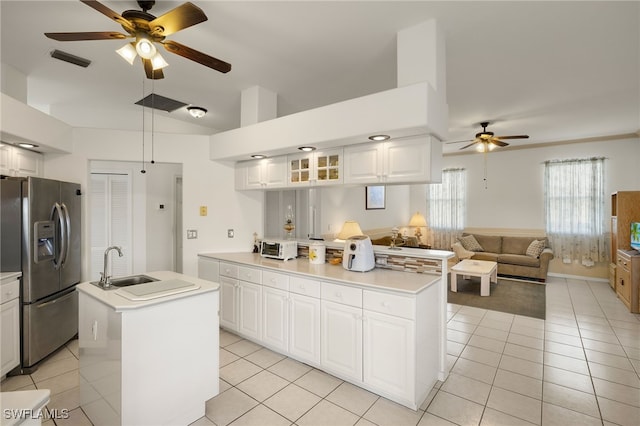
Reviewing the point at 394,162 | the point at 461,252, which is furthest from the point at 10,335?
the point at 461,252

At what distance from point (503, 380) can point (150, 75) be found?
396 cm

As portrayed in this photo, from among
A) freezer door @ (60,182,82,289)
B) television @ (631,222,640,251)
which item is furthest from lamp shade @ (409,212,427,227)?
freezer door @ (60,182,82,289)

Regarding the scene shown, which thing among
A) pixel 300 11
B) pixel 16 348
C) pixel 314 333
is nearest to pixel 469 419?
pixel 314 333

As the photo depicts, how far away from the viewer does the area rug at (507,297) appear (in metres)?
4.50

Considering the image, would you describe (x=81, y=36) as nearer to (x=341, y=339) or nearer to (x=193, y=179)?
(x=193, y=179)

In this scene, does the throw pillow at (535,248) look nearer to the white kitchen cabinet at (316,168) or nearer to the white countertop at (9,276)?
the white kitchen cabinet at (316,168)

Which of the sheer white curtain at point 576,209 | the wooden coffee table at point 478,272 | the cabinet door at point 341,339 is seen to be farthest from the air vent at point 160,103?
the sheer white curtain at point 576,209

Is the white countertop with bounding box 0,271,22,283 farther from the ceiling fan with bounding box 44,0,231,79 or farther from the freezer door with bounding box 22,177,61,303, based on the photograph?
the ceiling fan with bounding box 44,0,231,79

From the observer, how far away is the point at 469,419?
85.6 inches

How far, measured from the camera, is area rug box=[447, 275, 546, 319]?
14.8 feet

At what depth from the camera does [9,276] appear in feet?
8.61

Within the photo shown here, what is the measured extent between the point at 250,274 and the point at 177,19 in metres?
2.31

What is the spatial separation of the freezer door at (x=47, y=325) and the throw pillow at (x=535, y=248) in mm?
7626

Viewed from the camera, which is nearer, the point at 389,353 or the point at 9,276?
the point at 389,353
